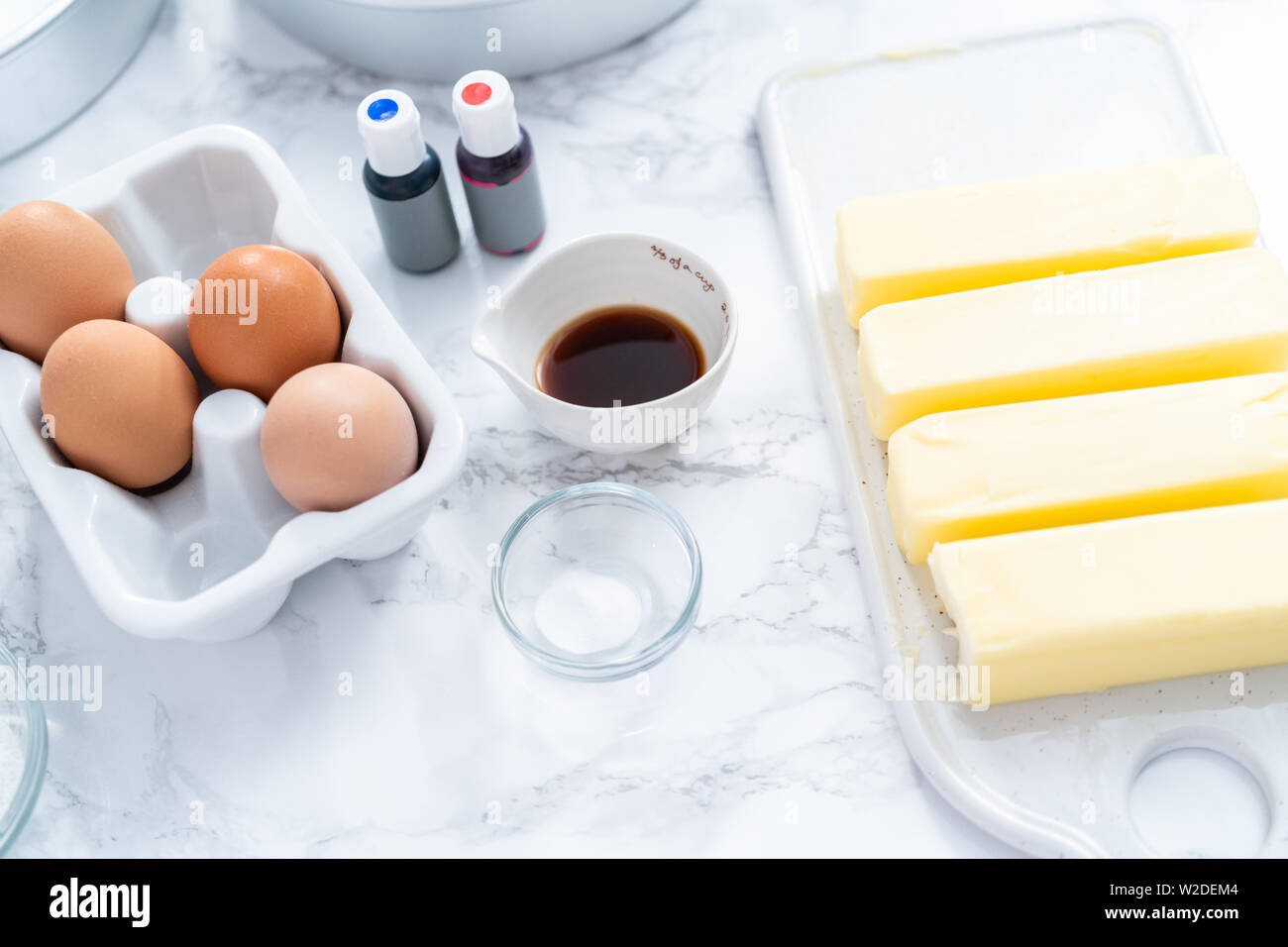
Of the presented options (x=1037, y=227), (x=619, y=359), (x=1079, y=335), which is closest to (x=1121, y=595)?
(x=1079, y=335)

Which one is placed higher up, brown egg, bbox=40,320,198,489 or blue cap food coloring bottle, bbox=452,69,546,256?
blue cap food coloring bottle, bbox=452,69,546,256

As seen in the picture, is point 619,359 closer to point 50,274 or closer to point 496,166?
point 496,166

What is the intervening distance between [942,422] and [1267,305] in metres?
0.27

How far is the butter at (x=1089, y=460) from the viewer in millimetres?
809

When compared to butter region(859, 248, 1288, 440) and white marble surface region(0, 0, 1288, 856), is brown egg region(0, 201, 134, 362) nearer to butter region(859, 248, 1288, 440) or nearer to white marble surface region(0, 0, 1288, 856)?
white marble surface region(0, 0, 1288, 856)

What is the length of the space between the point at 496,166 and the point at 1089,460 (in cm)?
52

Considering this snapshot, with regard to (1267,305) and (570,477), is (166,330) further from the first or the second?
(1267,305)

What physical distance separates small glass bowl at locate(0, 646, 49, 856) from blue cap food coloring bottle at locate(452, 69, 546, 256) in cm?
51

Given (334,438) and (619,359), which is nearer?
(334,438)

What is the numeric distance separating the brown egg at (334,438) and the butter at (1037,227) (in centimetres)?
39

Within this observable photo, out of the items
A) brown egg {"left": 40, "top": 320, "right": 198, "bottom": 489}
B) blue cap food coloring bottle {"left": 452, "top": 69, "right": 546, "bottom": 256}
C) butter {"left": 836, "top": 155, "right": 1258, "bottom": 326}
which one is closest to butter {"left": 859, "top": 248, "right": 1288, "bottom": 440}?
butter {"left": 836, "top": 155, "right": 1258, "bottom": 326}

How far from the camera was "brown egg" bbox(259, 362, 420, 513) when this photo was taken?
74 cm

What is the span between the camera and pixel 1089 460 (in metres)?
0.82

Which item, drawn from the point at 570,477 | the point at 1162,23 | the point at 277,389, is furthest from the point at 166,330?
the point at 1162,23
